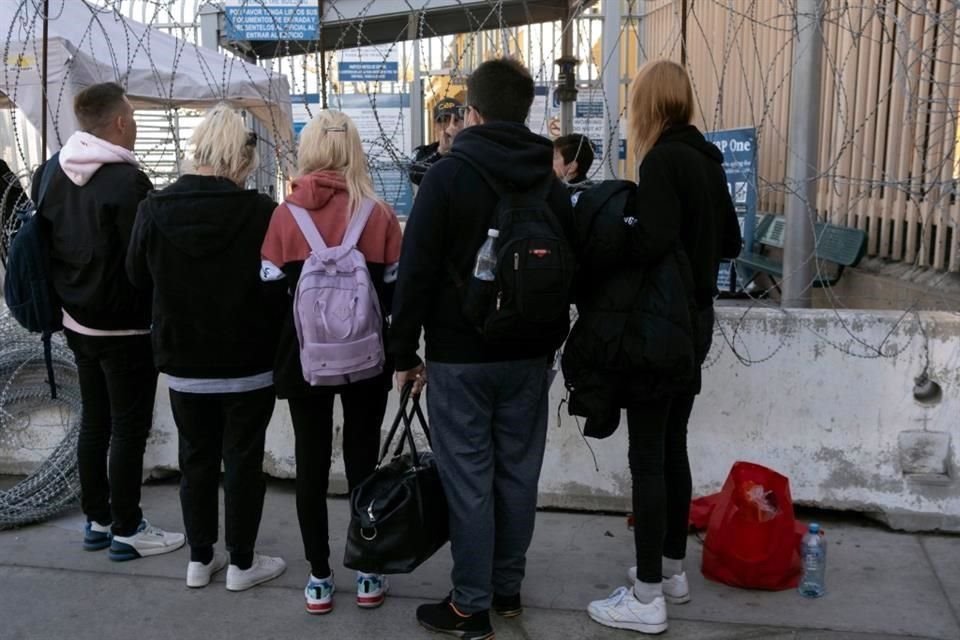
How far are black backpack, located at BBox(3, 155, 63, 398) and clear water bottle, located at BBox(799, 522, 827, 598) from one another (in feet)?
9.89

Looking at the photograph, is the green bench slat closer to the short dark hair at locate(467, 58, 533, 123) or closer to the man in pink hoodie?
the short dark hair at locate(467, 58, 533, 123)

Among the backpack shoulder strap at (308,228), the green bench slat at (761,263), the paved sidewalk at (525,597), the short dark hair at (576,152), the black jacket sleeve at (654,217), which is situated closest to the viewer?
the black jacket sleeve at (654,217)

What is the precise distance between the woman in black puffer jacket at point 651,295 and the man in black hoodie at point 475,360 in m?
0.17

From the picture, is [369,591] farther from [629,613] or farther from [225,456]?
[629,613]

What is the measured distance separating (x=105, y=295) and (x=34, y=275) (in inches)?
12.6

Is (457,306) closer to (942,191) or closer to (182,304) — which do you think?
(182,304)

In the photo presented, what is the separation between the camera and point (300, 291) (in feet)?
9.82

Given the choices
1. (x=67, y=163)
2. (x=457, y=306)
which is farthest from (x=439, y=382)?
(x=67, y=163)

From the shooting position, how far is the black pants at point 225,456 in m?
3.34

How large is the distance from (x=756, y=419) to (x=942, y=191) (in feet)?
5.27

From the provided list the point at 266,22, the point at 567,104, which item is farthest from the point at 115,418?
the point at 567,104

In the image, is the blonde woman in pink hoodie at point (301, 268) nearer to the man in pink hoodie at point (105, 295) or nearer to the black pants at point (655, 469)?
the man in pink hoodie at point (105, 295)

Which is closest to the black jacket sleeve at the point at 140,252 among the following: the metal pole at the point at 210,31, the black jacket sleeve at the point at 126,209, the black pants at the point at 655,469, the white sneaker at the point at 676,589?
the black jacket sleeve at the point at 126,209

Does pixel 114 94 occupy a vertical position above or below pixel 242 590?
above
